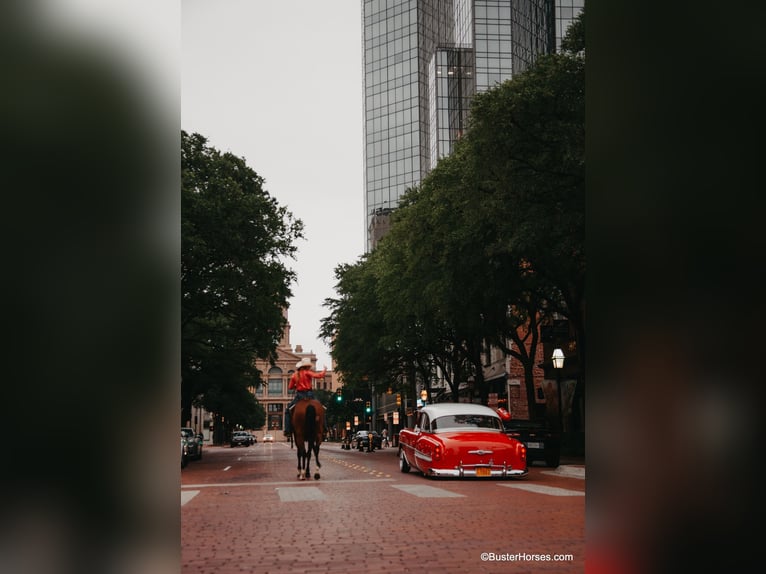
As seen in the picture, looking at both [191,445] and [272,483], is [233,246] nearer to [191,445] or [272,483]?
[191,445]

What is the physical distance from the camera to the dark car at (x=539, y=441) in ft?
88.0

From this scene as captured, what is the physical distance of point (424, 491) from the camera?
575 inches

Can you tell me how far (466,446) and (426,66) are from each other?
11482 cm

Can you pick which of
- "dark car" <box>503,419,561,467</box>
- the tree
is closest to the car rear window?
"dark car" <box>503,419,561,467</box>

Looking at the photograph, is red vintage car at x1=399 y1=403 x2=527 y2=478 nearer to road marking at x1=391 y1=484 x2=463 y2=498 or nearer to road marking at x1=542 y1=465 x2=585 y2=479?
road marking at x1=391 y1=484 x2=463 y2=498

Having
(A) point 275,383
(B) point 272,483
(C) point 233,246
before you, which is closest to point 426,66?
(A) point 275,383

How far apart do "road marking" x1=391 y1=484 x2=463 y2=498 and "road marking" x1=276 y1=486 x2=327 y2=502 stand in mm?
1562

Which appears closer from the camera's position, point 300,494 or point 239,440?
point 300,494

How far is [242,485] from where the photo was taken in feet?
58.5

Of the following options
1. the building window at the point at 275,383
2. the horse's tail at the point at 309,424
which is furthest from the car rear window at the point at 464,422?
the building window at the point at 275,383

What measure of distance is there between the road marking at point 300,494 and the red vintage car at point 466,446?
10.7 feet
